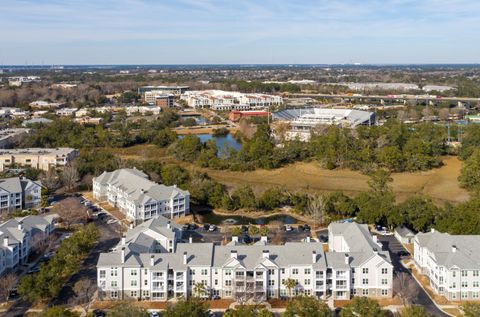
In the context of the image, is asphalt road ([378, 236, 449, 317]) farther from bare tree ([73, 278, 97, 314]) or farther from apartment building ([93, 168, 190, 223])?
bare tree ([73, 278, 97, 314])

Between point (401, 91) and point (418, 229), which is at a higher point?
point (401, 91)

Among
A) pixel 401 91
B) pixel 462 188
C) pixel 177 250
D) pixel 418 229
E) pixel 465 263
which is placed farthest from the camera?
pixel 401 91

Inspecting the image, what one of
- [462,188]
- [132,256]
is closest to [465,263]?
[132,256]

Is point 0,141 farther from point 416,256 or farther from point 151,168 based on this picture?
point 416,256

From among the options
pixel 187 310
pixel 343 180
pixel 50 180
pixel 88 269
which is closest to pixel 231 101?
pixel 343 180

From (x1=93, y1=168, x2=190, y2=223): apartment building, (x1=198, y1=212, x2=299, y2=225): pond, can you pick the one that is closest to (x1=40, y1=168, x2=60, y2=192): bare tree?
(x1=93, y1=168, x2=190, y2=223): apartment building

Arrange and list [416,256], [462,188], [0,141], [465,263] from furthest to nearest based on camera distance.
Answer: [0,141], [462,188], [416,256], [465,263]

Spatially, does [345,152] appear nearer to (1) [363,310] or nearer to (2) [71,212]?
(2) [71,212]
